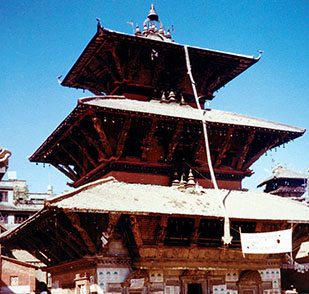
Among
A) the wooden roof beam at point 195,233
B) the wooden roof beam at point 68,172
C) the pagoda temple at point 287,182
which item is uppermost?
the pagoda temple at point 287,182

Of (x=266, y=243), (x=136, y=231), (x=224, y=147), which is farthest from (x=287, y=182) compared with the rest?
(x=136, y=231)

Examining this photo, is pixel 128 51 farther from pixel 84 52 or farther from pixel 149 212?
pixel 149 212

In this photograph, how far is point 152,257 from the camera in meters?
13.9

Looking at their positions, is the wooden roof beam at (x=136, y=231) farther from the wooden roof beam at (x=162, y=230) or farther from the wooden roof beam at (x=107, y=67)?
the wooden roof beam at (x=107, y=67)

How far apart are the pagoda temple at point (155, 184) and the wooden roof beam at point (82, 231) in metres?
0.03

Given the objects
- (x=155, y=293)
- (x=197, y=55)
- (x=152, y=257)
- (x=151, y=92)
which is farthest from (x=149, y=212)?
(x=197, y=55)

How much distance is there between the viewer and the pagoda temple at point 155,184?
13.3 m

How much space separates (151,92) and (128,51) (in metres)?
1.76

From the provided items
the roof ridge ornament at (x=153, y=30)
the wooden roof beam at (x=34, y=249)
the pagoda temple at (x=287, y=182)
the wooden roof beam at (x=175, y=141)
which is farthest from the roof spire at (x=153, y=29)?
the pagoda temple at (x=287, y=182)

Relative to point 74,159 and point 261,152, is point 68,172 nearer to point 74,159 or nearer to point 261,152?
point 74,159

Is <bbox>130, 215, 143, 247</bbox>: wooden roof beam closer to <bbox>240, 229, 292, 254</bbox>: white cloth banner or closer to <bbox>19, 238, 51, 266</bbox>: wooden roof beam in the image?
<bbox>240, 229, 292, 254</bbox>: white cloth banner

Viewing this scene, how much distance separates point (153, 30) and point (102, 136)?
6.00m

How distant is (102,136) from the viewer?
14711mm

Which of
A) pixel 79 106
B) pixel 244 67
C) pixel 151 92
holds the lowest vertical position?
pixel 79 106
